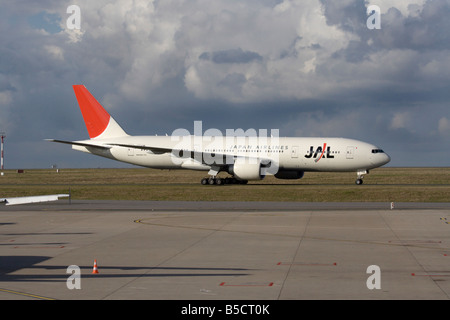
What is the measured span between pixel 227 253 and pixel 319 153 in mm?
38272

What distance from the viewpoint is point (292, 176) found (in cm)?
5844

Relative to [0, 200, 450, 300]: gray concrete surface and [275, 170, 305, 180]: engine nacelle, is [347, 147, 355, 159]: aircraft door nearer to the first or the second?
[275, 170, 305, 180]: engine nacelle

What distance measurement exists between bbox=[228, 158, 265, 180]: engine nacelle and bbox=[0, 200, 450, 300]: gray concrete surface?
19.4m

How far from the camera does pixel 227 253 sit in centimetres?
1855

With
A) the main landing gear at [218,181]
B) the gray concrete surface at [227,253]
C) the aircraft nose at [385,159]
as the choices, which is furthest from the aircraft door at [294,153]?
the gray concrete surface at [227,253]

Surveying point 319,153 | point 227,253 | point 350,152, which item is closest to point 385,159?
point 350,152

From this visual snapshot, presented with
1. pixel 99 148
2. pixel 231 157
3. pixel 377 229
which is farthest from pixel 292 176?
pixel 377 229

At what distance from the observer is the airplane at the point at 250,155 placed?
55719 millimetres

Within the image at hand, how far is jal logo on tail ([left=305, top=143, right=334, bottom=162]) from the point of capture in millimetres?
55656

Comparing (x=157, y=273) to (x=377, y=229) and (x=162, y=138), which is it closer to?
(x=377, y=229)

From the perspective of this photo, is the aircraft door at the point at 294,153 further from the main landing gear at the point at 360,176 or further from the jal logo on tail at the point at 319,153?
A: the main landing gear at the point at 360,176

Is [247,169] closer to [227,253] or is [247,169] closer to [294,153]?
[294,153]

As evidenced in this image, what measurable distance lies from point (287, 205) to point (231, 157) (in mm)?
20082
